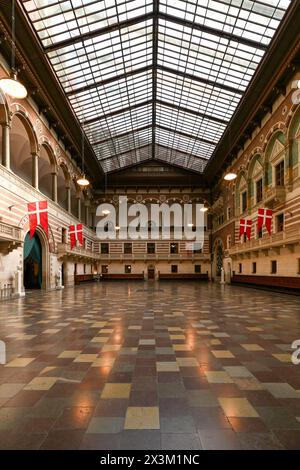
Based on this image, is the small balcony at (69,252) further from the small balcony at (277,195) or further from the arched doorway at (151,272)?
the small balcony at (277,195)

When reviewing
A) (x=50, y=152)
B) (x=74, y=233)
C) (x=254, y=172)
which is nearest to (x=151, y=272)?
(x=74, y=233)

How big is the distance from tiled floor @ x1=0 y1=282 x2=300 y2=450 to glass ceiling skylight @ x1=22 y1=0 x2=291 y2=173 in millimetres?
15687

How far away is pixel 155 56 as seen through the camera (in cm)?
2066

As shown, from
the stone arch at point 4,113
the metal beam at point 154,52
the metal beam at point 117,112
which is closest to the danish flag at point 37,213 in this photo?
the stone arch at point 4,113

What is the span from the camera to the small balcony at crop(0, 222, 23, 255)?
554 inches

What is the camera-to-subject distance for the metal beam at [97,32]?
16172 millimetres

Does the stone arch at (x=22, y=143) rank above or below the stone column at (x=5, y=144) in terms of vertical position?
above

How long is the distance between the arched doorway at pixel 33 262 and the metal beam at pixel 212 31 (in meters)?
15.8

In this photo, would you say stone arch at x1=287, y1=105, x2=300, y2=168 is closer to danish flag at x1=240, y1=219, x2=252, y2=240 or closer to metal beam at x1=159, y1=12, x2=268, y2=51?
metal beam at x1=159, y1=12, x2=268, y2=51

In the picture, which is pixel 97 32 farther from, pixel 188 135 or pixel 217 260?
pixel 217 260

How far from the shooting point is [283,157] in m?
19.1

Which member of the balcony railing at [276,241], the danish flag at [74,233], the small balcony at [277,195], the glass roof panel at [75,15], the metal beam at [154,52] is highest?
the metal beam at [154,52]

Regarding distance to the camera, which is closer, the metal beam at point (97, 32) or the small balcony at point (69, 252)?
the metal beam at point (97, 32)

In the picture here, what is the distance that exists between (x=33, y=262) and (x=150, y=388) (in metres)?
23.0
